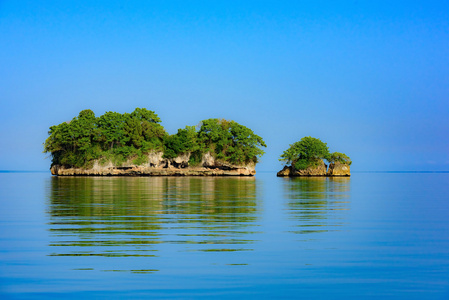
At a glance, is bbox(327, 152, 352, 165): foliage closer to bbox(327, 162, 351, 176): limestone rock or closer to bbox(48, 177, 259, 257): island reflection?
bbox(327, 162, 351, 176): limestone rock

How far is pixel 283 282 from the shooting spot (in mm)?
5383

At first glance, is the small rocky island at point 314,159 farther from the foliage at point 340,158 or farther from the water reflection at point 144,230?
the water reflection at point 144,230

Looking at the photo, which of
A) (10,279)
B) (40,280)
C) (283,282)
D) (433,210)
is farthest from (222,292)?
(433,210)

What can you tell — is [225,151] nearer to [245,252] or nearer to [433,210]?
[433,210]

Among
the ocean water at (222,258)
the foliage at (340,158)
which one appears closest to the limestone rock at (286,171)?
the foliage at (340,158)

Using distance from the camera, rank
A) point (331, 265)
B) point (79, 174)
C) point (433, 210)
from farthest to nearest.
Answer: point (79, 174) < point (433, 210) < point (331, 265)

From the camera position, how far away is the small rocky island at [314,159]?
82.6m

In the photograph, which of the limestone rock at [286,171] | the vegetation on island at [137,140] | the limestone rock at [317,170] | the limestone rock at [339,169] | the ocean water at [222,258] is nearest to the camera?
the ocean water at [222,258]

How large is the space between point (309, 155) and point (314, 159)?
1.53 m

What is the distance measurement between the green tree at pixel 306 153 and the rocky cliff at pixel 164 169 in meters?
9.36

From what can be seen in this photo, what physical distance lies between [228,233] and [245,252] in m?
1.97

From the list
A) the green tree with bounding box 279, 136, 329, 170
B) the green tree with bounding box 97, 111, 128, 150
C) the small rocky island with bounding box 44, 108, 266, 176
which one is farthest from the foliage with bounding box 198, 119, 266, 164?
→ the green tree with bounding box 97, 111, 128, 150

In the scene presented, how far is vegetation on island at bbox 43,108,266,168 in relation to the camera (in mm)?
74250

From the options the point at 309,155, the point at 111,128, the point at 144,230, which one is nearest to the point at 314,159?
the point at 309,155
